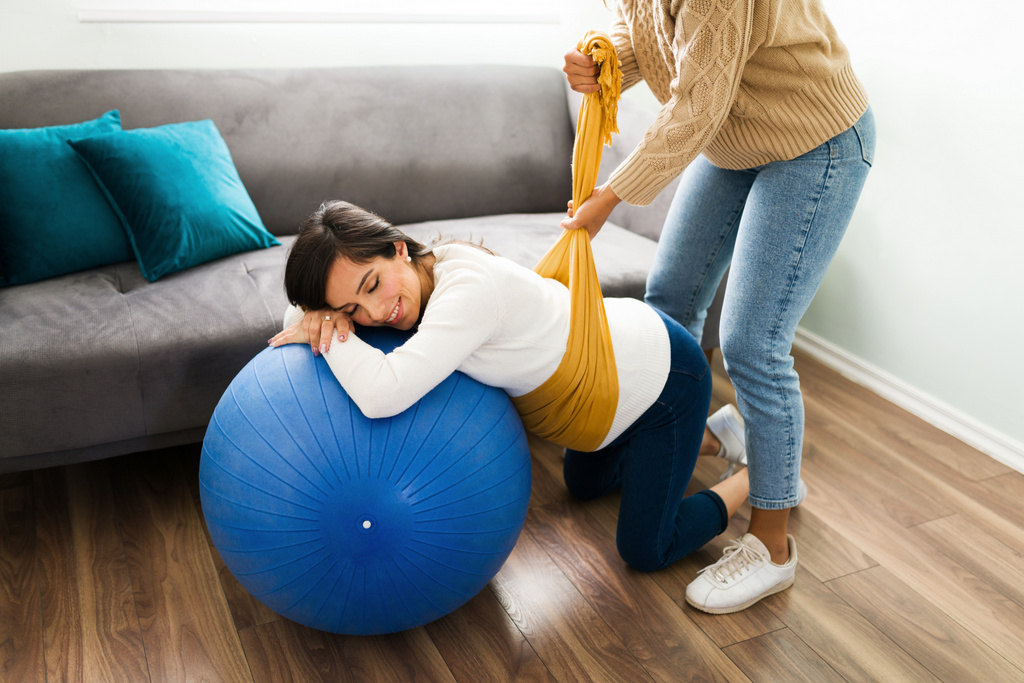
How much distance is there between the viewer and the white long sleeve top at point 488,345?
3.78 feet

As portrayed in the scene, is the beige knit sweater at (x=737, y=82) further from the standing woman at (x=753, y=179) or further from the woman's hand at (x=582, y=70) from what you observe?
A: the woman's hand at (x=582, y=70)

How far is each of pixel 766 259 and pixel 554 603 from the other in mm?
801

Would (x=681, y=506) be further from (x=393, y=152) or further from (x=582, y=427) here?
(x=393, y=152)

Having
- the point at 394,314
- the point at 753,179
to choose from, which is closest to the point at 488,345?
the point at 394,314

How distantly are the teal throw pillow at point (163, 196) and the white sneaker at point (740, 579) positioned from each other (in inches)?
58.1

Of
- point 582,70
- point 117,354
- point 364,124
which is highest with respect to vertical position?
point 582,70

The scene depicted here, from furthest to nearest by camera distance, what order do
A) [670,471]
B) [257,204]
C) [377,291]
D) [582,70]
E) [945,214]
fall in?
1. [257,204]
2. [945,214]
3. [670,471]
4. [582,70]
5. [377,291]

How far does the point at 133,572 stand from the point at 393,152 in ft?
4.79

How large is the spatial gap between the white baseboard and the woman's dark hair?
1.85 m

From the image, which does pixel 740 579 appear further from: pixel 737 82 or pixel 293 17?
pixel 293 17

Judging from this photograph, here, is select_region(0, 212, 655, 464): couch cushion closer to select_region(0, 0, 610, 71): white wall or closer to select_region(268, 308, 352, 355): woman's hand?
select_region(268, 308, 352, 355): woman's hand

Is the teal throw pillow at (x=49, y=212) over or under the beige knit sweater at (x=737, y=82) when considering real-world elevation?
under

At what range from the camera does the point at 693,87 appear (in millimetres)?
1249

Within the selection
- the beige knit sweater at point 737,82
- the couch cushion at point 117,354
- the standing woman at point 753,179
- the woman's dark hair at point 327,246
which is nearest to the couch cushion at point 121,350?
the couch cushion at point 117,354
